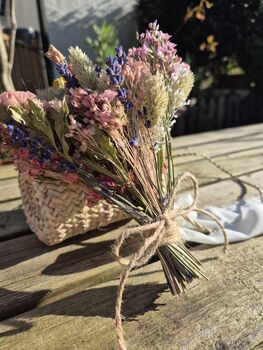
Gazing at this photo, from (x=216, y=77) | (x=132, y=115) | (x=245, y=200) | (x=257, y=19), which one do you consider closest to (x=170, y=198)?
(x=132, y=115)

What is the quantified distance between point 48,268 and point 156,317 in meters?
0.32

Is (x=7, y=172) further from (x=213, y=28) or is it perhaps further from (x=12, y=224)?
(x=213, y=28)

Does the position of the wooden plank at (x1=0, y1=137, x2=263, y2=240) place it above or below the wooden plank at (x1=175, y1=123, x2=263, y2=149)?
below

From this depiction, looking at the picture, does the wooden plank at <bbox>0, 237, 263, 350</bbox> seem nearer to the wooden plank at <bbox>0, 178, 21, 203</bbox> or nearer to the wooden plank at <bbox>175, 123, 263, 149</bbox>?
the wooden plank at <bbox>0, 178, 21, 203</bbox>

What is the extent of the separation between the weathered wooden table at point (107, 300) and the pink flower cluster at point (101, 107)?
388 millimetres

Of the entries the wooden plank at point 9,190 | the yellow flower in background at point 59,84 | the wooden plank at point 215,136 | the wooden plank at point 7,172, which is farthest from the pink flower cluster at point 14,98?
the wooden plank at point 215,136

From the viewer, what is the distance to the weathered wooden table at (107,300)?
2.26 ft

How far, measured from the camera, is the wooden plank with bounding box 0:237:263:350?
0.68m

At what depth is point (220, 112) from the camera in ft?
15.2

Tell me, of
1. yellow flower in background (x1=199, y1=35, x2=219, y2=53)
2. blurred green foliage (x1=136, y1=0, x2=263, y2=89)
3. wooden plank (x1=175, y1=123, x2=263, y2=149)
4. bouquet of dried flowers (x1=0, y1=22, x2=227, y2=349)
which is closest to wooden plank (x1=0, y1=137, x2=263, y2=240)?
wooden plank (x1=175, y1=123, x2=263, y2=149)

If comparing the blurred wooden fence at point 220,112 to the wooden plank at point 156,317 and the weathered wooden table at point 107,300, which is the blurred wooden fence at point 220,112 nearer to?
the weathered wooden table at point 107,300

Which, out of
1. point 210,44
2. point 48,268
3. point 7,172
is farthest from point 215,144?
point 210,44

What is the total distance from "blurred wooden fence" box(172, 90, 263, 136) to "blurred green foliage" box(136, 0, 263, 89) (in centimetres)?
32

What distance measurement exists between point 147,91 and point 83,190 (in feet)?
1.12
